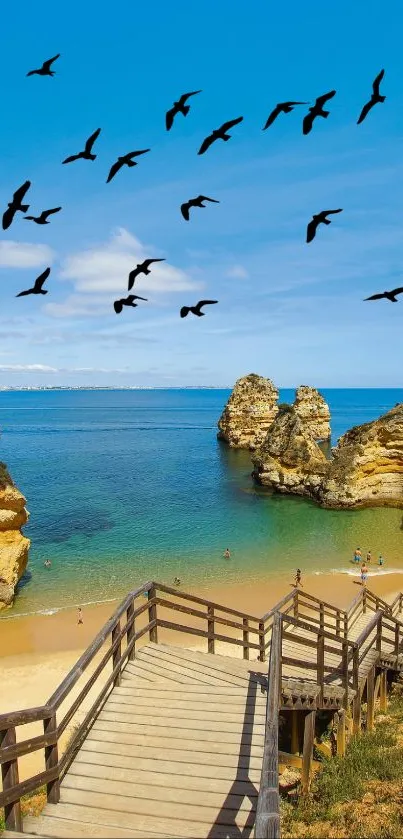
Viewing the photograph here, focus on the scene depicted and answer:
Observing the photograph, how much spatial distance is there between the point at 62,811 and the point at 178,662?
135 inches

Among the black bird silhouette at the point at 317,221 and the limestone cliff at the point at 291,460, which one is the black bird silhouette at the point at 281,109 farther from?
the limestone cliff at the point at 291,460

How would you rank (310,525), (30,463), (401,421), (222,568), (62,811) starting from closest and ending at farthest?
(62,811), (222,568), (310,525), (401,421), (30,463)

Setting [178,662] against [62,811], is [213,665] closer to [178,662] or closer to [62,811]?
[178,662]

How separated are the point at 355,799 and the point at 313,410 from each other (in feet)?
259

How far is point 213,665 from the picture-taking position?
815 centimetres

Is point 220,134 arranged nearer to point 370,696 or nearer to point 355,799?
point 355,799

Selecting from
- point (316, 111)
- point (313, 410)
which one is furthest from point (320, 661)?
point (313, 410)

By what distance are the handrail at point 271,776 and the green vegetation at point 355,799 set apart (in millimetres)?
2125

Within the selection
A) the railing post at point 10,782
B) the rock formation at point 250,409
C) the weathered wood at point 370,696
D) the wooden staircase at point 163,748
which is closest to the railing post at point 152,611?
the wooden staircase at point 163,748

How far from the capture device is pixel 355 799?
22.9 feet

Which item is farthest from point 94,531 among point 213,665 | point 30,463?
point 30,463

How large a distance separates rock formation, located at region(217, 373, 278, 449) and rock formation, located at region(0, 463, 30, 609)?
176 feet

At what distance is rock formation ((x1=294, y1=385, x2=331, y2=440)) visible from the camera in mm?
83000

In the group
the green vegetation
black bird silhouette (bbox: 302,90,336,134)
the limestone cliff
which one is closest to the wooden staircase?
the green vegetation
